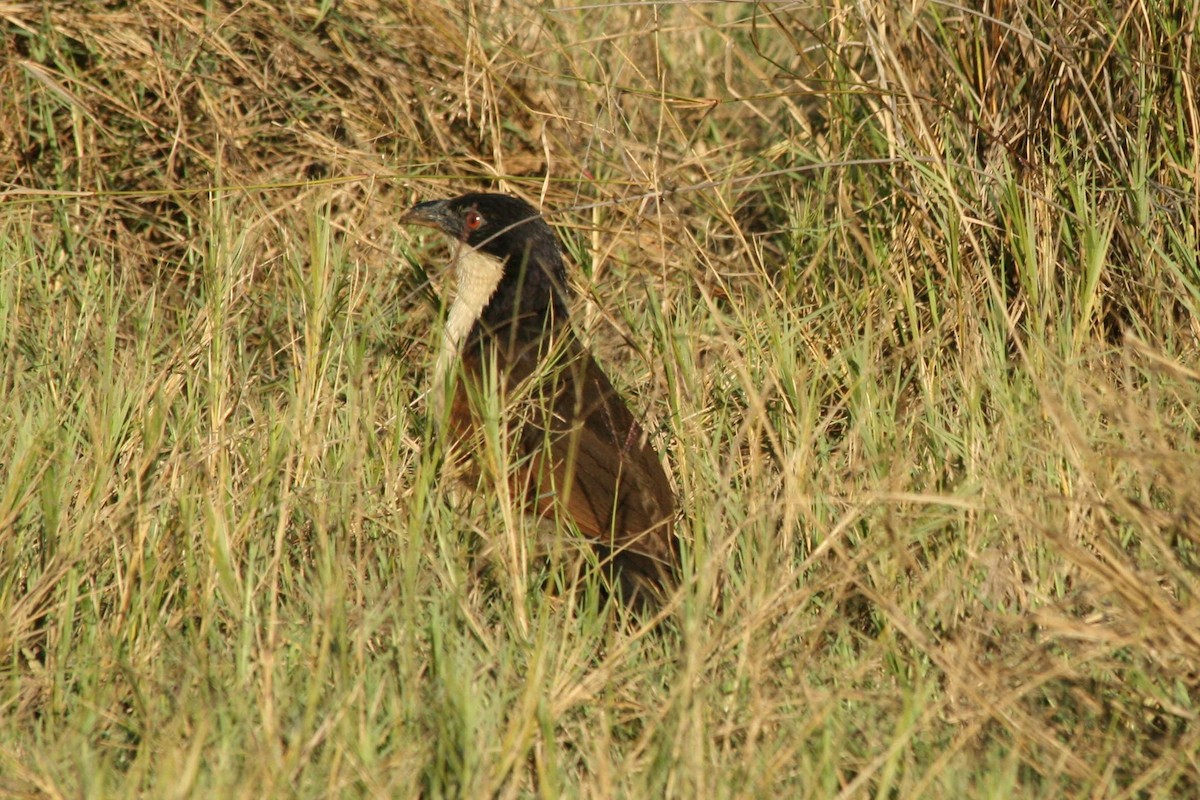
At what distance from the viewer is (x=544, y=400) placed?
10.9 feet

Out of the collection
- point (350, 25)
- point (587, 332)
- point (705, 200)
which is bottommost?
point (587, 332)

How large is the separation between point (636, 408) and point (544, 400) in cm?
69

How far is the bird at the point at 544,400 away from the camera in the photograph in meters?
3.20

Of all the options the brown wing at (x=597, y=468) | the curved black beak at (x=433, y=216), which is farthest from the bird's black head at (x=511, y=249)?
the brown wing at (x=597, y=468)

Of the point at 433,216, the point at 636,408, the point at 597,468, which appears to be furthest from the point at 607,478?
the point at 433,216

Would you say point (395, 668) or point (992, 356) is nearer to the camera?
point (395, 668)

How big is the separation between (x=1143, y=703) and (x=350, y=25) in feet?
10.4

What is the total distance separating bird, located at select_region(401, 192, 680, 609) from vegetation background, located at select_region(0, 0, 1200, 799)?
12 cm

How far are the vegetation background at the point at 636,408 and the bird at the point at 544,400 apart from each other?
4.7 inches

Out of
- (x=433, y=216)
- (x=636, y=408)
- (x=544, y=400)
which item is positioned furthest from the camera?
(x=433, y=216)

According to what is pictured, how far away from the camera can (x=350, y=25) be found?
465 cm

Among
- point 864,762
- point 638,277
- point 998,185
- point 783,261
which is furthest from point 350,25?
point 864,762

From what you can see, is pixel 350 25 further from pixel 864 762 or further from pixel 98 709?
pixel 864 762

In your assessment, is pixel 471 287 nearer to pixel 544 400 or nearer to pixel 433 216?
pixel 433 216
